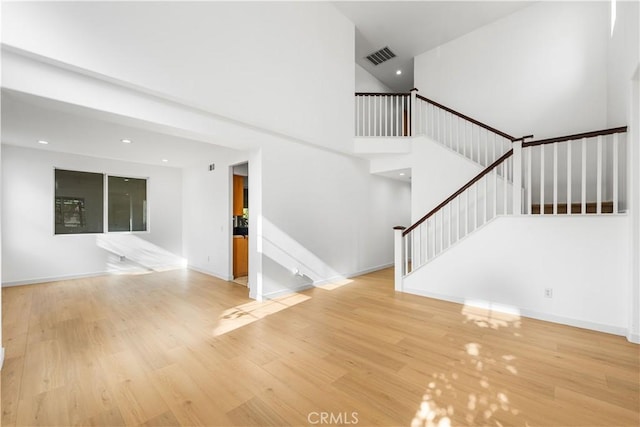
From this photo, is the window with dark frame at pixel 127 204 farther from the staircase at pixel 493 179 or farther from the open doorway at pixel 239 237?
the staircase at pixel 493 179

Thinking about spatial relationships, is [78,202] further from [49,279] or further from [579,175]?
[579,175]

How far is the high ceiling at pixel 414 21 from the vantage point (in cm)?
505

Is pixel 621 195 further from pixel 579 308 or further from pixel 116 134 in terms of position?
pixel 116 134

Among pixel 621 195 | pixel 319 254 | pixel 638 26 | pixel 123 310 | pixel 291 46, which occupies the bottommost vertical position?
Result: pixel 123 310

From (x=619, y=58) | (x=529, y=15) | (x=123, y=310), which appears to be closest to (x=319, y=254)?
(x=123, y=310)

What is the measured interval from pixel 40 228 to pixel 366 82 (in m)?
8.36

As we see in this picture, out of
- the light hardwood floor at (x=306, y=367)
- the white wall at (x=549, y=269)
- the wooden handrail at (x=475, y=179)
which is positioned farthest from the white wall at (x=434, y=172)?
the light hardwood floor at (x=306, y=367)

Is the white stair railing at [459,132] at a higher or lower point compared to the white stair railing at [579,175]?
higher

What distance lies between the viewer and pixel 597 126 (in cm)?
443

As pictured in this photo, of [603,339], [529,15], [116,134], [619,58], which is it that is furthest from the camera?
[529,15]

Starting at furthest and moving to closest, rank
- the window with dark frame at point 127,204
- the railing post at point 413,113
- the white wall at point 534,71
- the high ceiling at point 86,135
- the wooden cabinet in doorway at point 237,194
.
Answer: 1. the window with dark frame at point 127,204
2. the wooden cabinet in doorway at point 237,194
3. the railing post at point 413,113
4. the white wall at point 534,71
5. the high ceiling at point 86,135

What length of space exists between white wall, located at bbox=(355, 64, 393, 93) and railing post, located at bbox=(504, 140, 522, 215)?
4512mm

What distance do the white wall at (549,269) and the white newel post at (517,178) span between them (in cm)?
18

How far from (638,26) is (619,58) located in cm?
127
